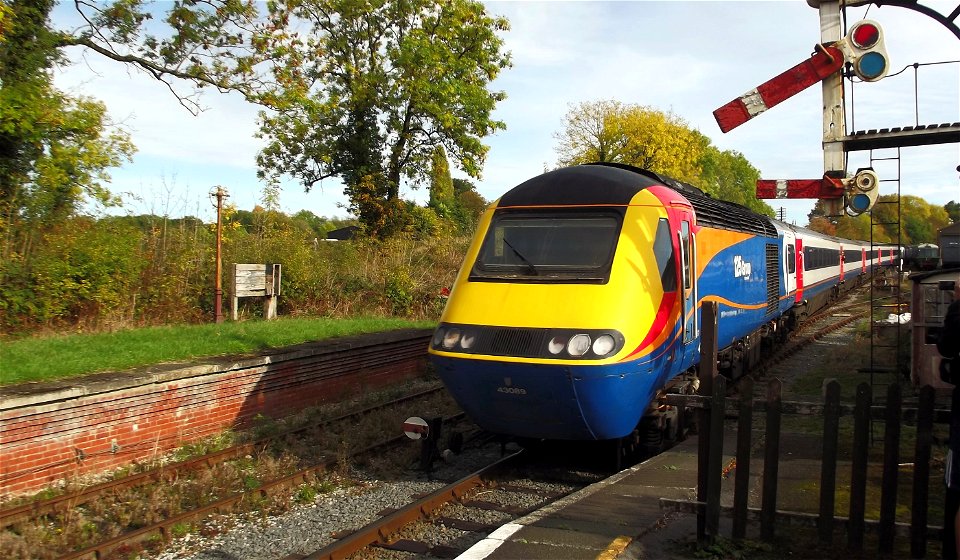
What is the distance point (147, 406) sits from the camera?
8125 millimetres

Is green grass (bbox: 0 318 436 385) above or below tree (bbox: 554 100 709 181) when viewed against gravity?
below

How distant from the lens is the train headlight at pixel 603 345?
6.14 metres

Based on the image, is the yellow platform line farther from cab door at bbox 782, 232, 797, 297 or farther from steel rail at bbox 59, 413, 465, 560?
cab door at bbox 782, 232, 797, 297

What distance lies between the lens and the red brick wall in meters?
6.84

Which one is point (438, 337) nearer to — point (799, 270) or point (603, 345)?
point (603, 345)

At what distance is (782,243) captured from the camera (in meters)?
15.4

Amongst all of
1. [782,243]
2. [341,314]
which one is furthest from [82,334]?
[782,243]

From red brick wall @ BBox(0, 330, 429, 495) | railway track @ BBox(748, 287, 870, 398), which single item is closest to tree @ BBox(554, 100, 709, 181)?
railway track @ BBox(748, 287, 870, 398)

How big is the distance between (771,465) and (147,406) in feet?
21.7

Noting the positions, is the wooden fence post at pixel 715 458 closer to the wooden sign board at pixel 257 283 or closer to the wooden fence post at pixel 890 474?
the wooden fence post at pixel 890 474

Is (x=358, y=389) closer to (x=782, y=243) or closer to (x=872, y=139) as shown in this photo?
(x=872, y=139)

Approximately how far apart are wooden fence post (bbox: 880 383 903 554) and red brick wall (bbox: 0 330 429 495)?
716cm

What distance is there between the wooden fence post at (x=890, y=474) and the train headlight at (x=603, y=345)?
2.16 metres

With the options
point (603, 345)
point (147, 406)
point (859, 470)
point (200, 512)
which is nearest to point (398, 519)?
point (200, 512)
